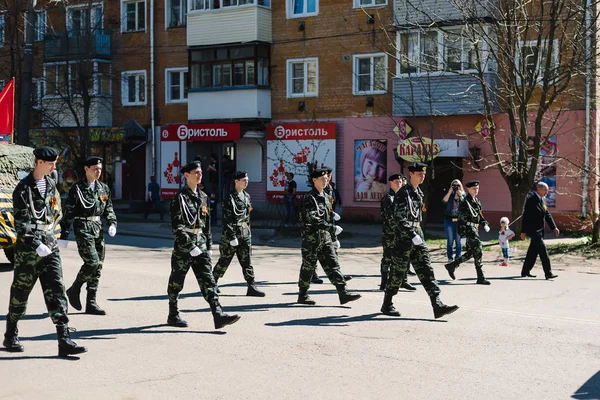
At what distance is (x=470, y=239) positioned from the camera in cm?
1423

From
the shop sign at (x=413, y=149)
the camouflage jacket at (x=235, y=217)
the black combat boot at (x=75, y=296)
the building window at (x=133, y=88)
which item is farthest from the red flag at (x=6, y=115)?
the building window at (x=133, y=88)

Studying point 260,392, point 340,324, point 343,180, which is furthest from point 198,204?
point 343,180

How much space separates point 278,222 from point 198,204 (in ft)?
56.3

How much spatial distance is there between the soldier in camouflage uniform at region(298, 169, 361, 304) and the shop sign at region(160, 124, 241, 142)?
732 inches

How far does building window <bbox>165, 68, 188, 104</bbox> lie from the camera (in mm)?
33312

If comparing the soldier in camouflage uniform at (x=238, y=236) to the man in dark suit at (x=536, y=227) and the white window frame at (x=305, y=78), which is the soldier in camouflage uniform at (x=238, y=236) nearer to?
the man in dark suit at (x=536, y=227)

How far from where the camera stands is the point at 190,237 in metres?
9.68

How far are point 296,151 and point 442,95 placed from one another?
639cm

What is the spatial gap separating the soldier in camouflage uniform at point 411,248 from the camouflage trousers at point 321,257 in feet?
2.71

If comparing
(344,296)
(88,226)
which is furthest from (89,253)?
(344,296)

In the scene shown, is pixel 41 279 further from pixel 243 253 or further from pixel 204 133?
pixel 204 133

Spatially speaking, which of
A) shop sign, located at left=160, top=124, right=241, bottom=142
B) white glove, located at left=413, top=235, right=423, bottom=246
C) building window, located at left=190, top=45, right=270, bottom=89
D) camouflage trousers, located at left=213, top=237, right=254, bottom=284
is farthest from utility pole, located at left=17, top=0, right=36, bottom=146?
white glove, located at left=413, top=235, right=423, bottom=246

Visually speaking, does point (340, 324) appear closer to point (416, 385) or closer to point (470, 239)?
point (416, 385)

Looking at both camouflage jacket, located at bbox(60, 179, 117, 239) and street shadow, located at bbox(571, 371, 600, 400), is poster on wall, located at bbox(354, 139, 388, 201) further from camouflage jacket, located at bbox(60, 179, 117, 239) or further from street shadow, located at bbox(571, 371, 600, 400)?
street shadow, located at bbox(571, 371, 600, 400)
